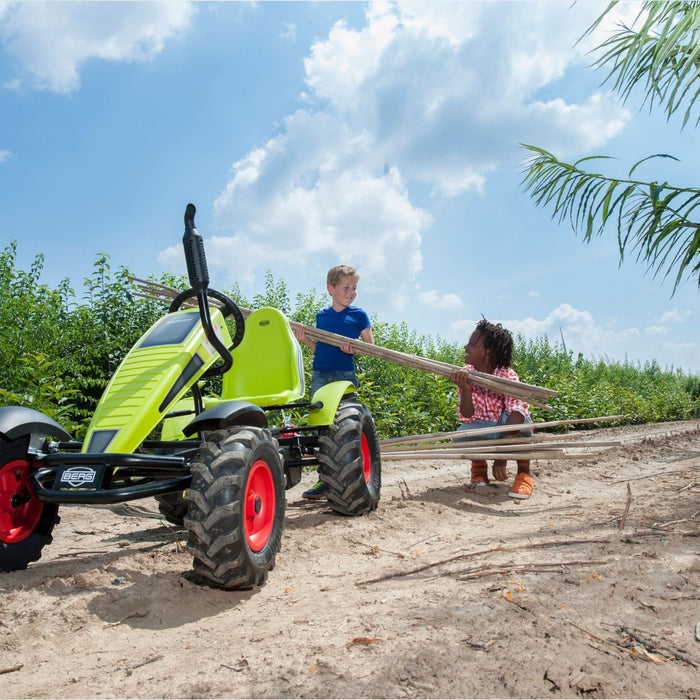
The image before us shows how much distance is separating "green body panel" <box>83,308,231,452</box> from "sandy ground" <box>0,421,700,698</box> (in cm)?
74

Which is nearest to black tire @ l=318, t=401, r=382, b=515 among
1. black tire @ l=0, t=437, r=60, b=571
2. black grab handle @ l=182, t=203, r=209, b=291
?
black grab handle @ l=182, t=203, r=209, b=291

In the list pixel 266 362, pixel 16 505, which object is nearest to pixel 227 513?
pixel 16 505

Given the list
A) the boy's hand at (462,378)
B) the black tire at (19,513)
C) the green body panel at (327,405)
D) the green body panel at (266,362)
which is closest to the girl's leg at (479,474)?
the boy's hand at (462,378)

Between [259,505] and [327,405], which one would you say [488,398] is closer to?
[327,405]

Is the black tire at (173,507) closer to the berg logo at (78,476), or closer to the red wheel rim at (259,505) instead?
the red wheel rim at (259,505)

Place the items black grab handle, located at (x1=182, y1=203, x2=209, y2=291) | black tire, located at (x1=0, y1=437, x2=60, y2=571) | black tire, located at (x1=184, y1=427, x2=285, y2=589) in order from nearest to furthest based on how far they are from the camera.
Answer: black tire, located at (x1=184, y1=427, x2=285, y2=589) → black tire, located at (x1=0, y1=437, x2=60, y2=571) → black grab handle, located at (x1=182, y1=203, x2=209, y2=291)

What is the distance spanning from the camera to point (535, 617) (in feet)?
7.32

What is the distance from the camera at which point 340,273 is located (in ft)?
18.4

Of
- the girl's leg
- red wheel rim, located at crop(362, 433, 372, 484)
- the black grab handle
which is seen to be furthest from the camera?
the girl's leg

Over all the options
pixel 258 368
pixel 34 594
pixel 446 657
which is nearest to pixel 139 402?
pixel 34 594

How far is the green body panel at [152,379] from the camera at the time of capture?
9.96 ft

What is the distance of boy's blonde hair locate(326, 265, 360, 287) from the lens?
5.61 m

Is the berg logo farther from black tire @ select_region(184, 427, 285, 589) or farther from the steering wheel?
the steering wheel

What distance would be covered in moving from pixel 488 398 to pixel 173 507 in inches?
123
